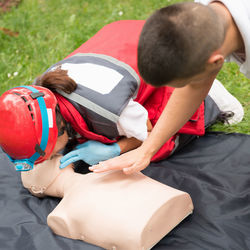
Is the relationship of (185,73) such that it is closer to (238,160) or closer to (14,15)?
(238,160)

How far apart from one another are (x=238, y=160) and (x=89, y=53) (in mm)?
1034

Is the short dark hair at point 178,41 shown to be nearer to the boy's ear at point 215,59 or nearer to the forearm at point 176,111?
the boy's ear at point 215,59

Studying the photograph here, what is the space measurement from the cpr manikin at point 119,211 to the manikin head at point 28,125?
26 centimetres

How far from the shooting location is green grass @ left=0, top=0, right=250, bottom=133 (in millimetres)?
3227

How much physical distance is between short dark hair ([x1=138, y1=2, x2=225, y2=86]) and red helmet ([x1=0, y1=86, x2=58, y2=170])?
2.41ft

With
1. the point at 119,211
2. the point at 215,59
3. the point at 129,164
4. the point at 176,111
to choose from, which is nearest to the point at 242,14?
the point at 215,59

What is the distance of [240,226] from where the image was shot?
5.47 ft

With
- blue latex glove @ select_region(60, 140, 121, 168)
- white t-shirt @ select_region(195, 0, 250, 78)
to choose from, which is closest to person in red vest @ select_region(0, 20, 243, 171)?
blue latex glove @ select_region(60, 140, 121, 168)

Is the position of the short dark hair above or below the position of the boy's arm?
above

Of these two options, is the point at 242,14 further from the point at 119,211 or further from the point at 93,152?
the point at 93,152

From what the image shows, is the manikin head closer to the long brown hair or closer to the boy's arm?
the long brown hair

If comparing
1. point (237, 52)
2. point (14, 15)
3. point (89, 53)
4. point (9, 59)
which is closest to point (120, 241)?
point (237, 52)

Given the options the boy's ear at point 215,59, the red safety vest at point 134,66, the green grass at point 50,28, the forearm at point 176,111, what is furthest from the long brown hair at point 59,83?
the green grass at point 50,28

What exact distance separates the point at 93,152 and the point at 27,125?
Result: 1.40 feet
